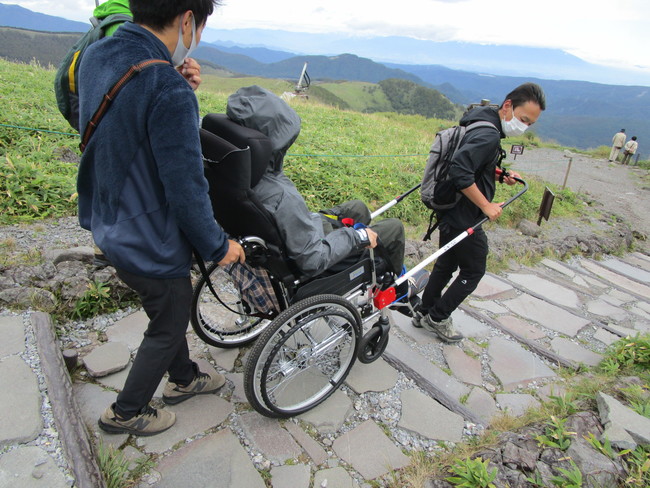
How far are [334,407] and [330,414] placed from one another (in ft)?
0.25

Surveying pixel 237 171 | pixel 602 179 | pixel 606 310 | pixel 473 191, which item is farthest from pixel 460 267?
pixel 602 179

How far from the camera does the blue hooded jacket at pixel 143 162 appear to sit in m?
1.61

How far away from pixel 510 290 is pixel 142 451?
452 centimetres

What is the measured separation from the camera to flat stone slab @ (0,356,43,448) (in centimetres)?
188

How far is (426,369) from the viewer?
3330 millimetres

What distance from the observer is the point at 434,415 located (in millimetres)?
2816

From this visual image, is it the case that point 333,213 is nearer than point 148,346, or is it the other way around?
point 148,346

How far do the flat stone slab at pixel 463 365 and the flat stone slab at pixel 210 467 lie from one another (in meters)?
1.93

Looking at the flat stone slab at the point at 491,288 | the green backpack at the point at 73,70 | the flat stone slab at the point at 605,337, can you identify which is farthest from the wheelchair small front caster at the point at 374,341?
the flat stone slab at the point at 605,337

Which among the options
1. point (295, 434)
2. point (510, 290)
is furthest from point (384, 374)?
point (510, 290)

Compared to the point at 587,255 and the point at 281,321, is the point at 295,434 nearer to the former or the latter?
the point at 281,321

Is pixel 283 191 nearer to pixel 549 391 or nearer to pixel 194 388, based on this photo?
pixel 194 388

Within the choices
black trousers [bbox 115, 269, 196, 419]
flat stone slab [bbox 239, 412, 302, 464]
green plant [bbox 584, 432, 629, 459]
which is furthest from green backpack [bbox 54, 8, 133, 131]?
green plant [bbox 584, 432, 629, 459]

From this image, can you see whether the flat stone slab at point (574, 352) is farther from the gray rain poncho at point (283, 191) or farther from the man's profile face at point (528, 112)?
Result: the gray rain poncho at point (283, 191)
